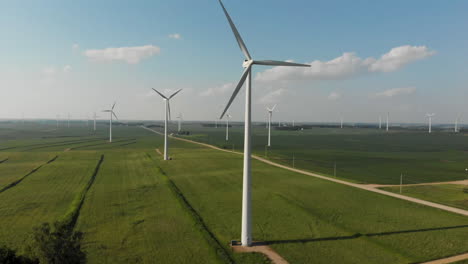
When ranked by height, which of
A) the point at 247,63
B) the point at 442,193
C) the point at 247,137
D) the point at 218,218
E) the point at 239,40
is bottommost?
the point at 218,218

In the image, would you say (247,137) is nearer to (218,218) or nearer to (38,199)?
(218,218)

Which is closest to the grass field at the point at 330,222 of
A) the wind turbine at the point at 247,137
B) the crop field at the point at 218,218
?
the crop field at the point at 218,218

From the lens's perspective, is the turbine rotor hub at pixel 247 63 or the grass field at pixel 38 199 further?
the grass field at pixel 38 199

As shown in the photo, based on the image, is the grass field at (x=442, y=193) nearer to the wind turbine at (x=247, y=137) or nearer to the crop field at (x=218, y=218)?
the crop field at (x=218, y=218)

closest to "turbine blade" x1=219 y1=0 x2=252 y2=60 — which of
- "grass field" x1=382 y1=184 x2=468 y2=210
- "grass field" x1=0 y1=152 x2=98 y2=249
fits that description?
"grass field" x1=0 y1=152 x2=98 y2=249

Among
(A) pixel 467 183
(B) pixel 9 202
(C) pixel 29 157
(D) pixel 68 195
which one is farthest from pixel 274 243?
(C) pixel 29 157

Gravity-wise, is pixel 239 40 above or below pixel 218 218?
above

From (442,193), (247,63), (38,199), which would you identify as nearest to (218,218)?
(247,63)

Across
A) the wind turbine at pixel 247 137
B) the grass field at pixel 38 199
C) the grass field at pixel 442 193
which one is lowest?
the grass field at pixel 38 199

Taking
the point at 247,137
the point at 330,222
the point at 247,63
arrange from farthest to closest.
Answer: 1. the point at 330,222
2. the point at 247,63
3. the point at 247,137
